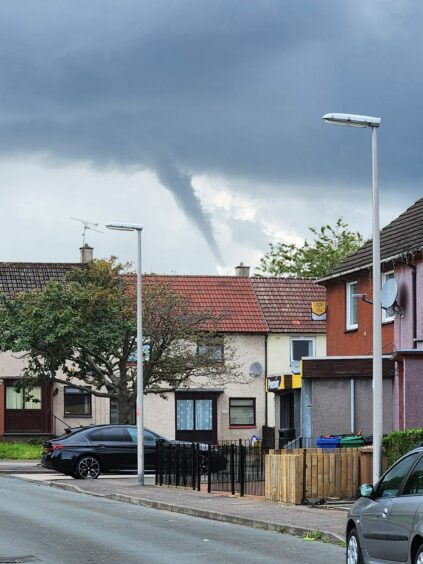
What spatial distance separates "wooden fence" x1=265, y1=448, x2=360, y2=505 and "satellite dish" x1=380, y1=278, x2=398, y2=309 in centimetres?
987

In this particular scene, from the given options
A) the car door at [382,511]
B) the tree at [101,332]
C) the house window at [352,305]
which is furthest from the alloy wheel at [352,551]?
the tree at [101,332]

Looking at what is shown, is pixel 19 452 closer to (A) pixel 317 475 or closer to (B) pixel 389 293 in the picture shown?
(B) pixel 389 293

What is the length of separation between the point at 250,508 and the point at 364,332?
16465 mm

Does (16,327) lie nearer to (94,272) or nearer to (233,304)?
(94,272)

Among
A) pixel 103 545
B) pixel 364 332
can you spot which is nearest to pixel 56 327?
pixel 364 332

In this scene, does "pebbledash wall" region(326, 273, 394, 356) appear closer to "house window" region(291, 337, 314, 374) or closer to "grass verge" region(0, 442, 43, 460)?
"grass verge" region(0, 442, 43, 460)

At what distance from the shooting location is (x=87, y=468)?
119 ft

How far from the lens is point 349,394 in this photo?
109ft

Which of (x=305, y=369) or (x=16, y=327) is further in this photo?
(x=16, y=327)

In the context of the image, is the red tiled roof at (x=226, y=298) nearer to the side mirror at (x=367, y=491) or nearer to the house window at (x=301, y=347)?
the house window at (x=301, y=347)

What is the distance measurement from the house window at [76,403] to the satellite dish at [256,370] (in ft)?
24.8

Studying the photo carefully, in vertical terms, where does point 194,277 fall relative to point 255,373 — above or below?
above

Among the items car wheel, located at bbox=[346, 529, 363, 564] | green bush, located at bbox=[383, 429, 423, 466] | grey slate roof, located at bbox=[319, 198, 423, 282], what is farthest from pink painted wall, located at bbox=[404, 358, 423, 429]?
car wheel, located at bbox=[346, 529, 363, 564]

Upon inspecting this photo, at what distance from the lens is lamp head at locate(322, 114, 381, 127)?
68.2 ft
